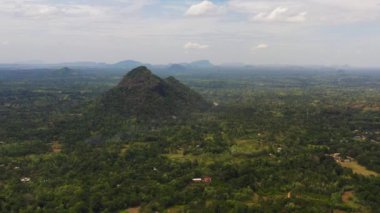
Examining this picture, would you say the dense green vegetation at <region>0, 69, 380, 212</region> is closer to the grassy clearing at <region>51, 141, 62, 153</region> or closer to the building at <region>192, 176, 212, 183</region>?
the grassy clearing at <region>51, 141, 62, 153</region>

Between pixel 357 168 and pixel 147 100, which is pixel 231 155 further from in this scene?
pixel 147 100

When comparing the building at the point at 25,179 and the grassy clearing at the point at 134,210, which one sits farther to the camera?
the building at the point at 25,179

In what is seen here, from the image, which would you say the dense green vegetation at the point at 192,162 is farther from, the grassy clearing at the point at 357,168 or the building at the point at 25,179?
the grassy clearing at the point at 357,168

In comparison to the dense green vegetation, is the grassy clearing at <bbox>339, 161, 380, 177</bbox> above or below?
below

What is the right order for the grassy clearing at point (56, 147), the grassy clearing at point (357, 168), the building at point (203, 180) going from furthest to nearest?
the grassy clearing at point (56, 147) → the grassy clearing at point (357, 168) → the building at point (203, 180)

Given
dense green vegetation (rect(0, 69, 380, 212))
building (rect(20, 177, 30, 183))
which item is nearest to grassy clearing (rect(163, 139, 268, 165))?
dense green vegetation (rect(0, 69, 380, 212))

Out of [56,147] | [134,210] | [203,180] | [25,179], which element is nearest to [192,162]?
[203,180]

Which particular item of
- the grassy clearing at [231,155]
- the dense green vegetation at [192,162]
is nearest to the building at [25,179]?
the dense green vegetation at [192,162]
